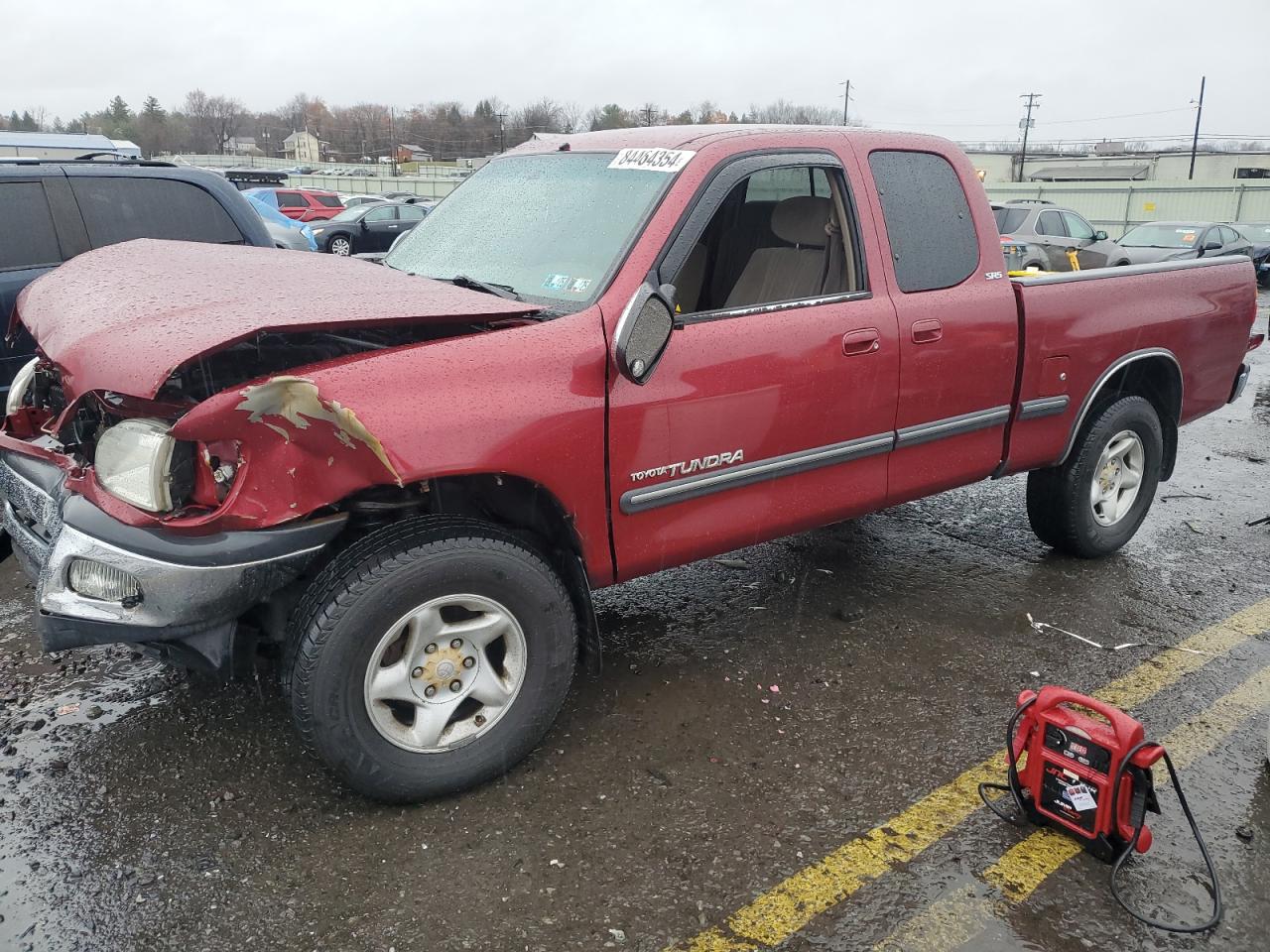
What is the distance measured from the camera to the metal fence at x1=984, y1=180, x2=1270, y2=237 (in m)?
29.2

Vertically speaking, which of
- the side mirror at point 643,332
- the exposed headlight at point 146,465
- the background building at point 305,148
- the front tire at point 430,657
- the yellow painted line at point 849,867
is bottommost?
the yellow painted line at point 849,867

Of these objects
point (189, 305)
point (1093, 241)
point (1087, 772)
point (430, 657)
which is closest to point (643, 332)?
point (430, 657)

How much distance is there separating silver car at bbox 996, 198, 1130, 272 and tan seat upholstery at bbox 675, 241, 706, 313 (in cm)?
1197

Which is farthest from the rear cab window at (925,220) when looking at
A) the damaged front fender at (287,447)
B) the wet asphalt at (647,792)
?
the damaged front fender at (287,447)

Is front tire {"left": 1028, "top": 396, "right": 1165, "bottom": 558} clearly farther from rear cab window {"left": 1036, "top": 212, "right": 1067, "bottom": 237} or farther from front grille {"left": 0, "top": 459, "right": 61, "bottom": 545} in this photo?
rear cab window {"left": 1036, "top": 212, "right": 1067, "bottom": 237}

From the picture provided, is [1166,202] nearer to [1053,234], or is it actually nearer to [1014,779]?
[1053,234]

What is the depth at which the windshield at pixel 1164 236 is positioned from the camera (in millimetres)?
17000

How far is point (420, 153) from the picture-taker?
92688 mm

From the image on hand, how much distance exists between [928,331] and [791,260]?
2.07ft

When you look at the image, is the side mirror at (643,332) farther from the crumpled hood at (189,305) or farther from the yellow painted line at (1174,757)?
the yellow painted line at (1174,757)

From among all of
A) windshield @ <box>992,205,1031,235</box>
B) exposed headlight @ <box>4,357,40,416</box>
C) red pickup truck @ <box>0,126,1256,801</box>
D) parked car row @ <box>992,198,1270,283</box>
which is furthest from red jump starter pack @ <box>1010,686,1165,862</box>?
windshield @ <box>992,205,1031,235</box>

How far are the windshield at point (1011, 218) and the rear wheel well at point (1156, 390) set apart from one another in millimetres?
11428

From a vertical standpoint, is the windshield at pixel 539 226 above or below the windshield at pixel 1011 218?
above

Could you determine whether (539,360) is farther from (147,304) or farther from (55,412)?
(55,412)
